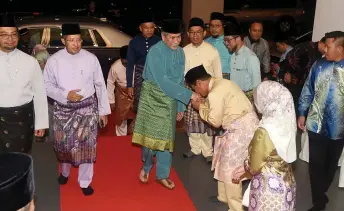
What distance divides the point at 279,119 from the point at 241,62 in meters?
1.90

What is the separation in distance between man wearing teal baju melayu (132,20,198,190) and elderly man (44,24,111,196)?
14.9 inches

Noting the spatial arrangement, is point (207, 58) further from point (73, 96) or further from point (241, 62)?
point (73, 96)

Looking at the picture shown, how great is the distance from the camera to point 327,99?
13.0 ft

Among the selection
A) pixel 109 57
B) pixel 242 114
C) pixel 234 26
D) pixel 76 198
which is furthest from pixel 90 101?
pixel 109 57

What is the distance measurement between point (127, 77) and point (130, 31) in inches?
275

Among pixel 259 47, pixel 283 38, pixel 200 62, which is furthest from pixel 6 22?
pixel 283 38

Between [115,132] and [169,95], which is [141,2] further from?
[169,95]

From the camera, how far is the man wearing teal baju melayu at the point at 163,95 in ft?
13.7

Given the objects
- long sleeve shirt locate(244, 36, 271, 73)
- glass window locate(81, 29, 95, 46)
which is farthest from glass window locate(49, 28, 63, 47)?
long sleeve shirt locate(244, 36, 271, 73)

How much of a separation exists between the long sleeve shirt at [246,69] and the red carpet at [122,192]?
46.5 inches

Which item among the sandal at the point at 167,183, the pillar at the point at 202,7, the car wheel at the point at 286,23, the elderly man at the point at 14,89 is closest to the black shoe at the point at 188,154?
the sandal at the point at 167,183

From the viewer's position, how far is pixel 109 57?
7398 mm

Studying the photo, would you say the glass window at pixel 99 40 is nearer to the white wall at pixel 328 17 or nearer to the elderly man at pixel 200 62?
the elderly man at pixel 200 62

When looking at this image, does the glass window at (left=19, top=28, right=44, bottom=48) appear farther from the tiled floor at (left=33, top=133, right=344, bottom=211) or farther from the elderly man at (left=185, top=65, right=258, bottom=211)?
the elderly man at (left=185, top=65, right=258, bottom=211)
